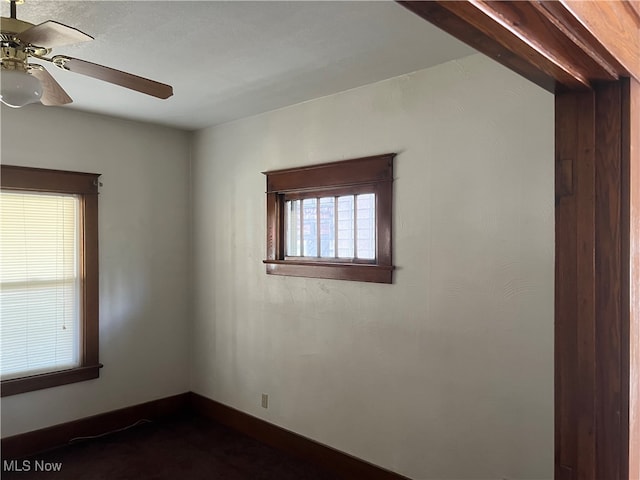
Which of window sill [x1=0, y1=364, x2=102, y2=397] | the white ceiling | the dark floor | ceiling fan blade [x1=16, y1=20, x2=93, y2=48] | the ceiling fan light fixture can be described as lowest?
the dark floor

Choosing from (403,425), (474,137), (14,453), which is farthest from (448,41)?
(14,453)

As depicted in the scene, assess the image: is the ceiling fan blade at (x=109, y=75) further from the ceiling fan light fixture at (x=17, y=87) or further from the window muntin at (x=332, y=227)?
the window muntin at (x=332, y=227)

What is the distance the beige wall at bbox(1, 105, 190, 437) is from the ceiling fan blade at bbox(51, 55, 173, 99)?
1.80 metres

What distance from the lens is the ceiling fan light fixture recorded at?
1.78 meters

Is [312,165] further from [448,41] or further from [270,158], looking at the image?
[448,41]

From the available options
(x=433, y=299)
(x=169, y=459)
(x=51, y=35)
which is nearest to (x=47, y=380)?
(x=169, y=459)

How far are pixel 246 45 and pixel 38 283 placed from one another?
8.17ft

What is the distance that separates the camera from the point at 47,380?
3.60 metres

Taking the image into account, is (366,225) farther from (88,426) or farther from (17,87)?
(88,426)

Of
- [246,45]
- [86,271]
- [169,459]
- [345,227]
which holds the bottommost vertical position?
[169,459]

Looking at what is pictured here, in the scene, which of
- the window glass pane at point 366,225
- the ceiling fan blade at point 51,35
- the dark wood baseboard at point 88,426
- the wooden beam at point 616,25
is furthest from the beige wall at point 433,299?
the ceiling fan blade at point 51,35

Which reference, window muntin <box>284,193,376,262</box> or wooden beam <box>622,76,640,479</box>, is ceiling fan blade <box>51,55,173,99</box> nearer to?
window muntin <box>284,193,376,262</box>

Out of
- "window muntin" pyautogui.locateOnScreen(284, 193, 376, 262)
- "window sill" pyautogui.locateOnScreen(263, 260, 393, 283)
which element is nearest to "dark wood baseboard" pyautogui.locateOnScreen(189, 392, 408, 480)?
"window sill" pyautogui.locateOnScreen(263, 260, 393, 283)

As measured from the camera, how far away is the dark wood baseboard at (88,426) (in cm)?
343
